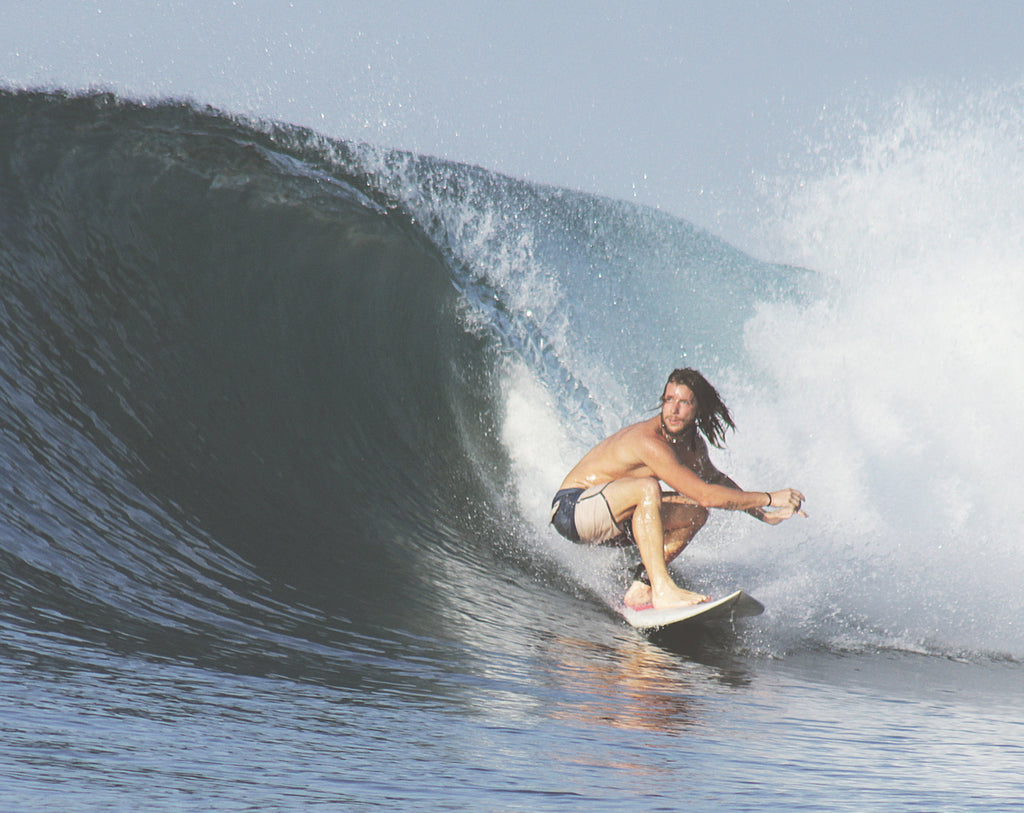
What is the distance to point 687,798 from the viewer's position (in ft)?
7.09

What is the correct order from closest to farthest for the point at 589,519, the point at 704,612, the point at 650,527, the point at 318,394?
the point at 704,612
the point at 650,527
the point at 589,519
the point at 318,394

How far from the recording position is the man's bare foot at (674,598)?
4.14 meters

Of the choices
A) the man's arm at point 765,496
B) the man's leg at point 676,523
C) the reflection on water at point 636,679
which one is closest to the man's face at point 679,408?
the man's arm at point 765,496

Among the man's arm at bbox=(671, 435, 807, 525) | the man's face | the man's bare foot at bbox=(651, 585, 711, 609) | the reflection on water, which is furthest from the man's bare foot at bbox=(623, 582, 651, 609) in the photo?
the man's face

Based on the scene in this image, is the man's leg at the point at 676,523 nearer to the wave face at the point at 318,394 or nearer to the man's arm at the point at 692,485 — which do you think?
the man's arm at the point at 692,485

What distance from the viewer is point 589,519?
461 cm

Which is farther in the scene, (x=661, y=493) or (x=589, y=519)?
(x=589, y=519)

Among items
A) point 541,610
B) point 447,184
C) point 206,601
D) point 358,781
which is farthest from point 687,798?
point 447,184

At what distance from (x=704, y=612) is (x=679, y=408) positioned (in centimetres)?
87

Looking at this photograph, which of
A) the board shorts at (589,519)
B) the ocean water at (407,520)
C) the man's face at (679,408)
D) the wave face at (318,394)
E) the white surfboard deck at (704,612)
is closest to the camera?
the ocean water at (407,520)

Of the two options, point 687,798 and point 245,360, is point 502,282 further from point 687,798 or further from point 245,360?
point 687,798

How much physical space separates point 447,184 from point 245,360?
9.78 feet

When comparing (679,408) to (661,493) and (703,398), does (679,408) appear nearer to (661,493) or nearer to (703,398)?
(703,398)

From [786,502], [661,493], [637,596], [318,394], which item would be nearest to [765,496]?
[786,502]
